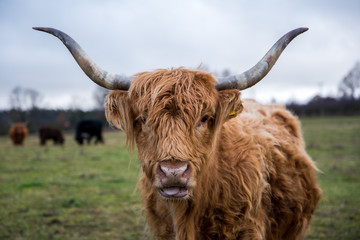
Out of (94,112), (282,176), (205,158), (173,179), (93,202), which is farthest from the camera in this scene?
(94,112)

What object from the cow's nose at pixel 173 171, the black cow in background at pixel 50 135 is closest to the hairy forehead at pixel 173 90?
the cow's nose at pixel 173 171

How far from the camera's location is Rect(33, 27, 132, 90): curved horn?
8.96 feet

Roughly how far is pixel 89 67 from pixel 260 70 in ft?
5.23

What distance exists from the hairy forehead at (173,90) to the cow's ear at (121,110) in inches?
5.2

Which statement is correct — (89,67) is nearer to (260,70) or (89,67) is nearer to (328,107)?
(260,70)

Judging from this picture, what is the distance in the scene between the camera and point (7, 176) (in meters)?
9.62

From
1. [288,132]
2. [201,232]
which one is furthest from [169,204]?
[288,132]

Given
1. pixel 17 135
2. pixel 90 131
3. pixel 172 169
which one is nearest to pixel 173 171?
pixel 172 169

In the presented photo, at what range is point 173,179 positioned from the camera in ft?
7.10

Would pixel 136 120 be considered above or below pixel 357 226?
above

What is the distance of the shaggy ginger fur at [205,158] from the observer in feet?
8.15

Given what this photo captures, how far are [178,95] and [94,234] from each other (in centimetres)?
345

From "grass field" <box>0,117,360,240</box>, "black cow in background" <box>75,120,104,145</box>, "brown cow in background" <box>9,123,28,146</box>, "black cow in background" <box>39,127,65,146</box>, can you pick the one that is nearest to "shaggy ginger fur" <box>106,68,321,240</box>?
"grass field" <box>0,117,360,240</box>

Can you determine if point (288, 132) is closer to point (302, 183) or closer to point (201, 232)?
point (302, 183)
